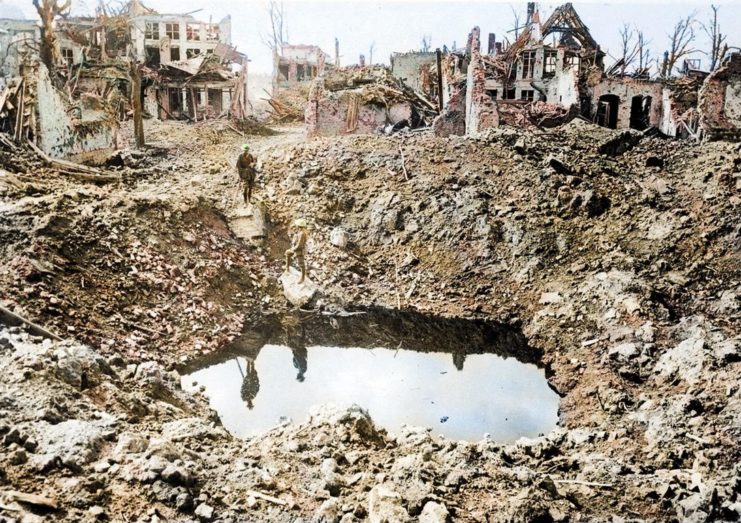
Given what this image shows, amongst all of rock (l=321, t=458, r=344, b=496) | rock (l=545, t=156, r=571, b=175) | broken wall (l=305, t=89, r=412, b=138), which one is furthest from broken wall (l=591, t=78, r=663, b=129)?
rock (l=321, t=458, r=344, b=496)

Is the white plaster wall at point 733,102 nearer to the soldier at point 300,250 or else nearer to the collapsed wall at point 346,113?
the collapsed wall at point 346,113

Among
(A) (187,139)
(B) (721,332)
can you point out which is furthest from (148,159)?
(B) (721,332)

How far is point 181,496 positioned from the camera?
474 cm

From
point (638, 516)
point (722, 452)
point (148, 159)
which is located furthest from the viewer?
point (148, 159)

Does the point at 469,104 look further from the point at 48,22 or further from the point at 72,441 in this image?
the point at 72,441

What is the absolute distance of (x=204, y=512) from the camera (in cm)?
470

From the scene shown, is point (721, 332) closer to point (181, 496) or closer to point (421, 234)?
point (421, 234)

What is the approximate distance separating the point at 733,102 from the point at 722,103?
1.04ft

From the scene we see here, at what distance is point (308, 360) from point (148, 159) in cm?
986

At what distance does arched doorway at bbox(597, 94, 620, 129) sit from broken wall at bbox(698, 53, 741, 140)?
7051mm

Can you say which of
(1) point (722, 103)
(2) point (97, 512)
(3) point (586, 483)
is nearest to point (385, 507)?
(3) point (586, 483)

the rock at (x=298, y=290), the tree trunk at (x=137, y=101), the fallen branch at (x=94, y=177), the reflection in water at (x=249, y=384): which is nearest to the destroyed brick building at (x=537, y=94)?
the tree trunk at (x=137, y=101)

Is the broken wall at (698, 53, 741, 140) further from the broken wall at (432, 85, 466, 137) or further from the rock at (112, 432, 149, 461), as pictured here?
the rock at (112, 432, 149, 461)

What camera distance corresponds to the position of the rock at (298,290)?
11.1 metres
